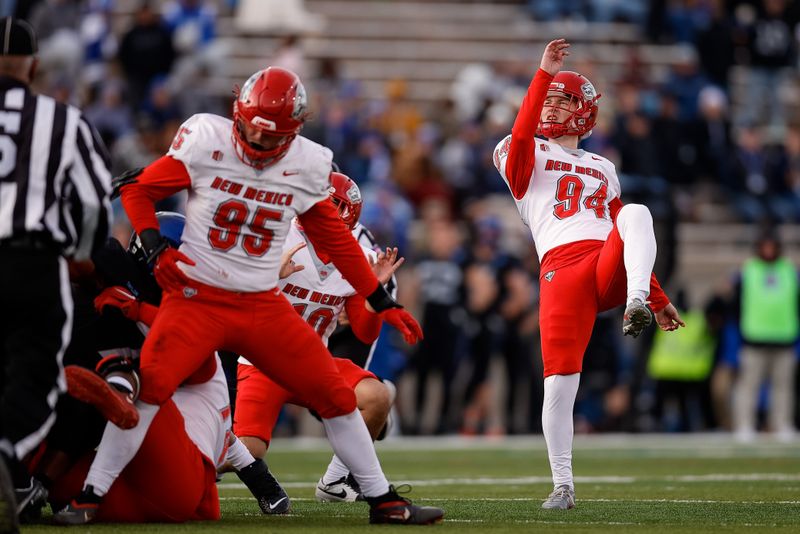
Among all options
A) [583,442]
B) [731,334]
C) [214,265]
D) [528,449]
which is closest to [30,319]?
[214,265]

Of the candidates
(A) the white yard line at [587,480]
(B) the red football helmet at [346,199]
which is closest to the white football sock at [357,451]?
(B) the red football helmet at [346,199]

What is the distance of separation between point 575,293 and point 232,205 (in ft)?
5.89

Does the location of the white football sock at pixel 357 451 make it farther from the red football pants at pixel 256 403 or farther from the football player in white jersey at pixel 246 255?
the red football pants at pixel 256 403

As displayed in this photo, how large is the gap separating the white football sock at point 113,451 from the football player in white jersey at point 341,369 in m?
1.43

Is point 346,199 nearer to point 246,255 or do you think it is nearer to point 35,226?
point 246,255

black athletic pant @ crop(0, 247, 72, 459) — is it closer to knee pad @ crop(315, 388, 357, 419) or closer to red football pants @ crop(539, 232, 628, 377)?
knee pad @ crop(315, 388, 357, 419)

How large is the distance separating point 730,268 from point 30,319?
42.2 ft

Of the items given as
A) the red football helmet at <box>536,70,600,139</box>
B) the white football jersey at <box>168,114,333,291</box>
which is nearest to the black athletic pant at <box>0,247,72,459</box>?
the white football jersey at <box>168,114,333,291</box>

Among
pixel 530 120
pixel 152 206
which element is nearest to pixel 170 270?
pixel 152 206

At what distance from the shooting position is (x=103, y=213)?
527 cm

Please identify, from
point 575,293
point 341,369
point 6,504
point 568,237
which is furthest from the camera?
point 341,369

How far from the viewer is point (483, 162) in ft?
51.2

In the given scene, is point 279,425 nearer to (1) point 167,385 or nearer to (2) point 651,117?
(2) point 651,117

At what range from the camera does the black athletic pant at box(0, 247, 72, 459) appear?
16.4ft
